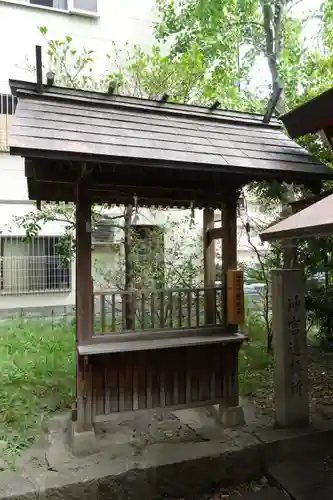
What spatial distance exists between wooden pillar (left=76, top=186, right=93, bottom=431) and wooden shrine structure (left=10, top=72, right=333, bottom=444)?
12 mm

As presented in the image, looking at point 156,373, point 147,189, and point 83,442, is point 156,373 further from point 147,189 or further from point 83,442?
point 147,189

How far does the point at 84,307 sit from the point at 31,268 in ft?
28.1

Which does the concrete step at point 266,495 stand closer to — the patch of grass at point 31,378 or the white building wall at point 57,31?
the patch of grass at point 31,378

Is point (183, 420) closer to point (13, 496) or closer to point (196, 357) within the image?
point (196, 357)

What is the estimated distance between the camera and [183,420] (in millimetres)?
5402

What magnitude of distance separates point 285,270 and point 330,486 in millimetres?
2530

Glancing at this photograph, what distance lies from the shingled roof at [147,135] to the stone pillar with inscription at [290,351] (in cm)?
146

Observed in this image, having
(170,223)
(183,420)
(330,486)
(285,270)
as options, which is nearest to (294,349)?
(285,270)

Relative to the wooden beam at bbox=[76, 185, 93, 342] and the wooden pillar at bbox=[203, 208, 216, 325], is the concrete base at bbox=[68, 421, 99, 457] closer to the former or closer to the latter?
the wooden beam at bbox=[76, 185, 93, 342]

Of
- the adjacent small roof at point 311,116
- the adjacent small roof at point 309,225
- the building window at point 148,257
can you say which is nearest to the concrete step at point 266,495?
the adjacent small roof at point 309,225

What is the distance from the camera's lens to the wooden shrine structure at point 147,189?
13.9 ft

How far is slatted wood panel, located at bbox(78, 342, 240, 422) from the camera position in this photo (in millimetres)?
4488

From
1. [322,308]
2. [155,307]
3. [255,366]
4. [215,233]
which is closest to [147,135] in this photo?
[215,233]

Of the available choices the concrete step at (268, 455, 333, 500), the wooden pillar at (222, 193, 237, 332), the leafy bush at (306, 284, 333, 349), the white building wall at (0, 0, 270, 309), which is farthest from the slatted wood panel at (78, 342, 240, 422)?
the white building wall at (0, 0, 270, 309)
